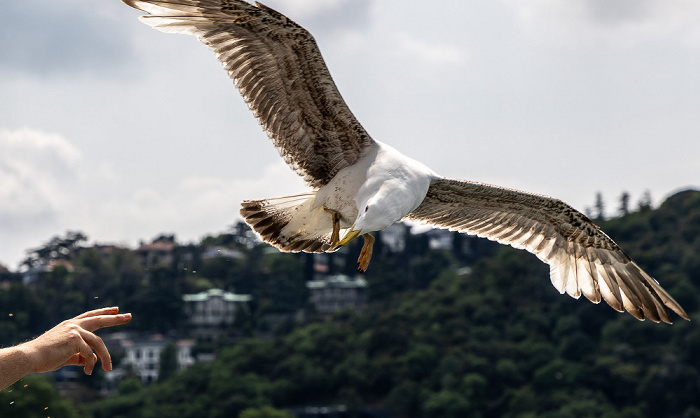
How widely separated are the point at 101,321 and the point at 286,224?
512 cm

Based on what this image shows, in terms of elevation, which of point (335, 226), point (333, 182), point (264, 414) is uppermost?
point (333, 182)

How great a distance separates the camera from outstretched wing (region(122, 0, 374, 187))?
8.22m

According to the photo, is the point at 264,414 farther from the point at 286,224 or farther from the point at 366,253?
the point at 366,253

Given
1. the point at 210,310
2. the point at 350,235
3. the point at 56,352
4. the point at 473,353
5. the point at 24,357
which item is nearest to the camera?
the point at 24,357

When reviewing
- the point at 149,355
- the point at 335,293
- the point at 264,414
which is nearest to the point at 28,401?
the point at 264,414

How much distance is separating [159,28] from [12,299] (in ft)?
292

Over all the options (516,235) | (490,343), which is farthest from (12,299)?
(516,235)

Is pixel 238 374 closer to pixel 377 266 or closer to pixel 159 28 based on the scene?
pixel 377 266

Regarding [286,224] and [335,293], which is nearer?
[286,224]

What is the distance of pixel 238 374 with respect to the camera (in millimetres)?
95938

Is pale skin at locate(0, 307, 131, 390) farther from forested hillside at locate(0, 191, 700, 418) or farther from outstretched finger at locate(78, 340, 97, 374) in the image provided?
forested hillside at locate(0, 191, 700, 418)

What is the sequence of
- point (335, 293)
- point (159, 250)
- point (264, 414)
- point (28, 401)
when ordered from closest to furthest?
point (28, 401) < point (264, 414) < point (159, 250) < point (335, 293)

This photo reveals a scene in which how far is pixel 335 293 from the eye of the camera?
407 ft

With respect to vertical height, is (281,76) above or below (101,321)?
above
